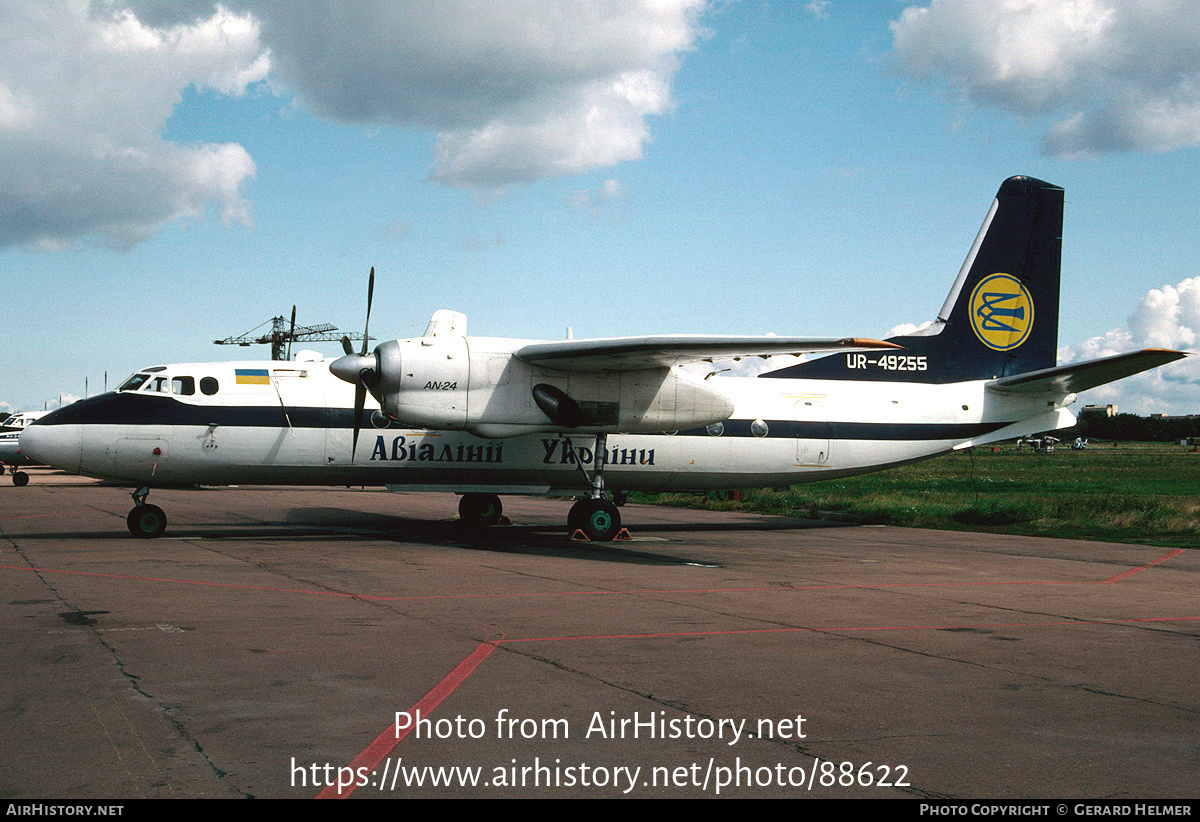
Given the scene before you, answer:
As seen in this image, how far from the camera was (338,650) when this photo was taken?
26.3ft

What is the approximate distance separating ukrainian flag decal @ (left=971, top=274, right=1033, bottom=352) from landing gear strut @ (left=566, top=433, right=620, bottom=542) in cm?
1119

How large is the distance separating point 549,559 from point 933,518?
1467 centimetres

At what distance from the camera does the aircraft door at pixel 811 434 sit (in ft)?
73.3

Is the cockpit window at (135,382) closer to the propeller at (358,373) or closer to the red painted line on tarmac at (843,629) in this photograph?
the propeller at (358,373)

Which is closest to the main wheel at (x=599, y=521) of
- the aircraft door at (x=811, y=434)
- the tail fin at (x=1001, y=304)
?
the aircraft door at (x=811, y=434)

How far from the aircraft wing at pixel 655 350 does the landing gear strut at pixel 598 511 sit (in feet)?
6.63

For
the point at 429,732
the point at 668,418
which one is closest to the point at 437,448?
the point at 668,418

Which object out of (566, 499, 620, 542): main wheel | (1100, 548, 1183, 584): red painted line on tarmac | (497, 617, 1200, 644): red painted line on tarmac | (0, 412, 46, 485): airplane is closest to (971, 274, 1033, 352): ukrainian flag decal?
(1100, 548, 1183, 584): red painted line on tarmac

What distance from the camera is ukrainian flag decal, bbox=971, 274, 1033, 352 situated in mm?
23891

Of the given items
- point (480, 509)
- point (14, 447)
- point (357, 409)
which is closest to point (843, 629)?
point (357, 409)

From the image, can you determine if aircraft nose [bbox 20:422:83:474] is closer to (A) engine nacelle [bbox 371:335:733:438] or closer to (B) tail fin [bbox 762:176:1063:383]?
(A) engine nacelle [bbox 371:335:733:438]

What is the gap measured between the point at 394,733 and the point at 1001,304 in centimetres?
2244

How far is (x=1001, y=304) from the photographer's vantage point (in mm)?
23969

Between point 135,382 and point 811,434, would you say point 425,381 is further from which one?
point 811,434
